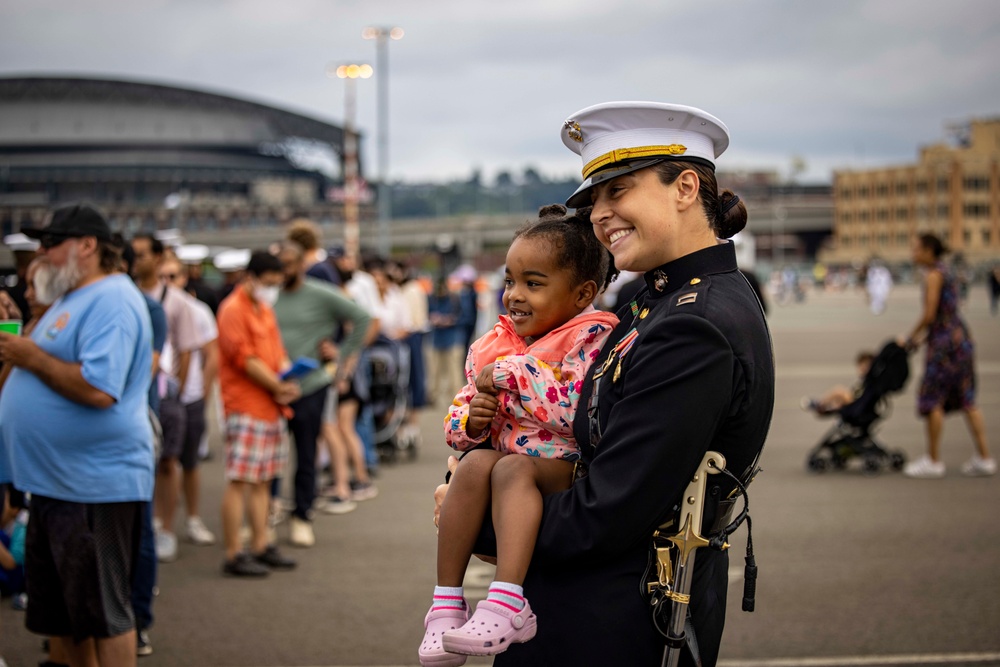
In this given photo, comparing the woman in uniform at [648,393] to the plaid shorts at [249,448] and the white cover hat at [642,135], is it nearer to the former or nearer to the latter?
the white cover hat at [642,135]

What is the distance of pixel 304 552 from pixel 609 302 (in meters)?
7.08

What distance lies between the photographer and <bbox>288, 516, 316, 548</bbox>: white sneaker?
8094 mm

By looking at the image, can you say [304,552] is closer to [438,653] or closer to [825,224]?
[438,653]

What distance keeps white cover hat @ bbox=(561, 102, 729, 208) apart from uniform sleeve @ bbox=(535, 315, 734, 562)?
42 cm

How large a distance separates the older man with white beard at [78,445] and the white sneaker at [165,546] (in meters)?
3.15

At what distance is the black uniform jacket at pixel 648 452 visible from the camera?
236cm

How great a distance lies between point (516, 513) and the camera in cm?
249

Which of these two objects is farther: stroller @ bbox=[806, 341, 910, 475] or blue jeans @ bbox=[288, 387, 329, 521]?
stroller @ bbox=[806, 341, 910, 475]

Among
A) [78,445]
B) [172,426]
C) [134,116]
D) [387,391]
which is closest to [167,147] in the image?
[134,116]

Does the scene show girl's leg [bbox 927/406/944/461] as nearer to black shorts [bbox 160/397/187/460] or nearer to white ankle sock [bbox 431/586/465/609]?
black shorts [bbox 160/397/187/460]

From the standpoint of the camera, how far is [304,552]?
26.1ft

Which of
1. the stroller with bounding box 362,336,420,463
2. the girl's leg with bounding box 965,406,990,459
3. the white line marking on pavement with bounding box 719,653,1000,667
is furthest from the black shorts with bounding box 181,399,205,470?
the girl's leg with bounding box 965,406,990,459

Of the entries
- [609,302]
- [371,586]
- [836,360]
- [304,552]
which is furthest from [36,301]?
[836,360]

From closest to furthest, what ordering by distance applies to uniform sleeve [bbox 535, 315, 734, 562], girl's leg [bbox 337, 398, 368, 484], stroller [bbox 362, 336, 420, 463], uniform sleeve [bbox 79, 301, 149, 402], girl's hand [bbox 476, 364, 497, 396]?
uniform sleeve [bbox 535, 315, 734, 562], girl's hand [bbox 476, 364, 497, 396], uniform sleeve [bbox 79, 301, 149, 402], girl's leg [bbox 337, 398, 368, 484], stroller [bbox 362, 336, 420, 463]
